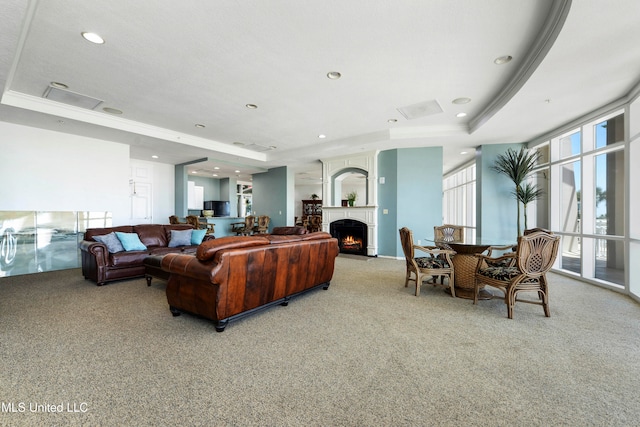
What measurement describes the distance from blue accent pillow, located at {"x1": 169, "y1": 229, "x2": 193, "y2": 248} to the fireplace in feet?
12.2

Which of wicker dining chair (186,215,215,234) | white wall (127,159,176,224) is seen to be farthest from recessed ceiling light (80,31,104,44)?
white wall (127,159,176,224)

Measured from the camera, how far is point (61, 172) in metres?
5.54

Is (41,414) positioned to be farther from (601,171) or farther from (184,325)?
(601,171)

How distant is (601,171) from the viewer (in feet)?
14.9

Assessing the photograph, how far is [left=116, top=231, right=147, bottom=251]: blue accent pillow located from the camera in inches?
188

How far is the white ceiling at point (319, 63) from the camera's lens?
2.45 meters

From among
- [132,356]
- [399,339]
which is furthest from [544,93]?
[132,356]

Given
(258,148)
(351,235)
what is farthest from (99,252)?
(351,235)

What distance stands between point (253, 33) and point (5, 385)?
3.33 m

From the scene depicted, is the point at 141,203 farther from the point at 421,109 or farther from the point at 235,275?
the point at 421,109

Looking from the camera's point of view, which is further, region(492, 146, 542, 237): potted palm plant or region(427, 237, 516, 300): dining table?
region(492, 146, 542, 237): potted palm plant

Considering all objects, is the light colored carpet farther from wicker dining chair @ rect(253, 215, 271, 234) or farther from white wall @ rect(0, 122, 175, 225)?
wicker dining chair @ rect(253, 215, 271, 234)

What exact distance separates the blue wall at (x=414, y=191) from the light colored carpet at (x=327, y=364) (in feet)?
11.0

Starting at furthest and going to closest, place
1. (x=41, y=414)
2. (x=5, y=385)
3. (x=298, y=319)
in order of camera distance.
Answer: (x=298, y=319)
(x=5, y=385)
(x=41, y=414)
